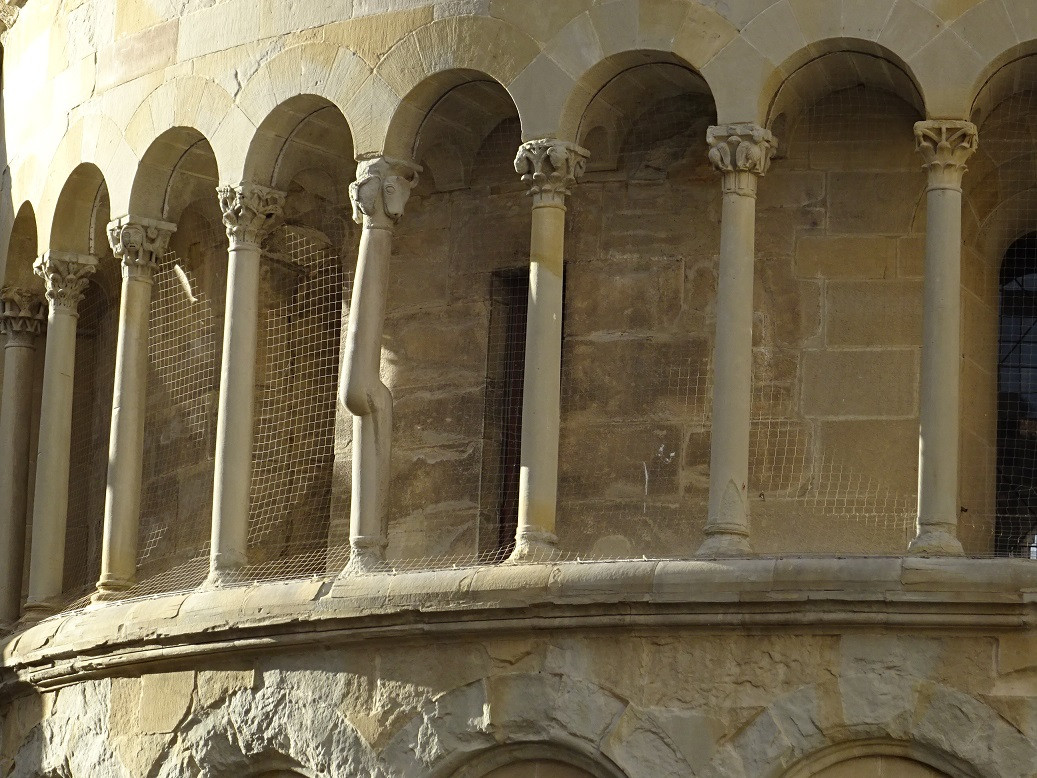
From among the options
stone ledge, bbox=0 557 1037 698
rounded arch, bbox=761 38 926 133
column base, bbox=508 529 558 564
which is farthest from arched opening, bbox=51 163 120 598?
rounded arch, bbox=761 38 926 133

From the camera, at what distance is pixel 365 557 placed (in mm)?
15680

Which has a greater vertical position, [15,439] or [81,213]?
[81,213]

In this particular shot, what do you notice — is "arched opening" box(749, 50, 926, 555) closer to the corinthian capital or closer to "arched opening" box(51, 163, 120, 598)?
the corinthian capital

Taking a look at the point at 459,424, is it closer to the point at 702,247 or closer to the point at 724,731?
the point at 702,247

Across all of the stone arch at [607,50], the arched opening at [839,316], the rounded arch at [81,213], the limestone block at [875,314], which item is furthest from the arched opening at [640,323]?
the rounded arch at [81,213]

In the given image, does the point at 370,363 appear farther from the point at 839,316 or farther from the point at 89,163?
the point at 89,163

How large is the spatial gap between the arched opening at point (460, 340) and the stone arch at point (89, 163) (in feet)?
6.71

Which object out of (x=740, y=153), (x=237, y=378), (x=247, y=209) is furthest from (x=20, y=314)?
(x=740, y=153)

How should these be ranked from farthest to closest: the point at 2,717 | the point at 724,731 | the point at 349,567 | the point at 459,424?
the point at 2,717, the point at 459,424, the point at 349,567, the point at 724,731

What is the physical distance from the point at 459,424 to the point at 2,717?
427 centimetres

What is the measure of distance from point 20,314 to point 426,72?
489cm

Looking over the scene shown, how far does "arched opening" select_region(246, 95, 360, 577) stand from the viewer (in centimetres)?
1716

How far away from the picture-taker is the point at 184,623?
53.0ft

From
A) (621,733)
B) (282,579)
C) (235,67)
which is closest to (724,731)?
(621,733)
